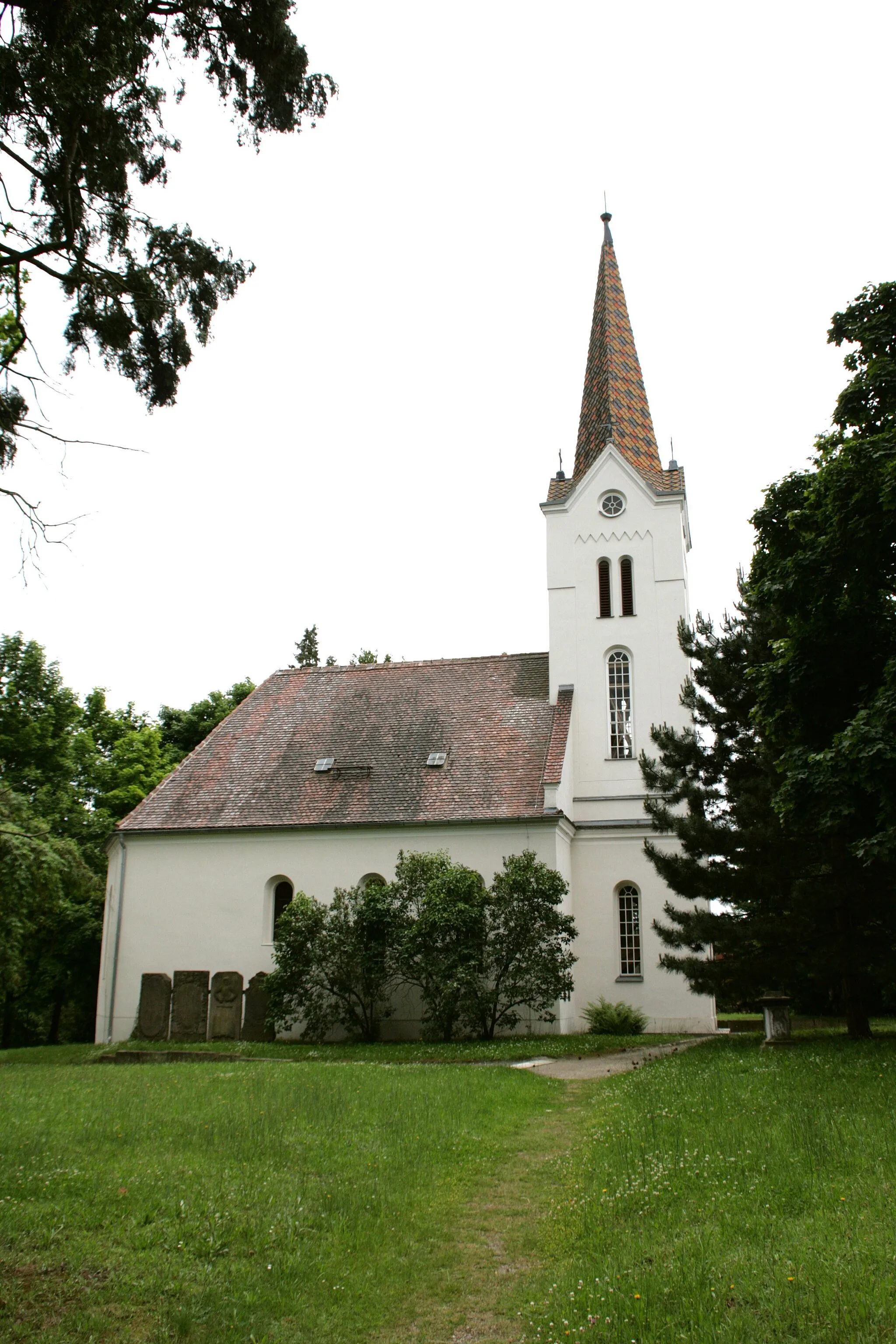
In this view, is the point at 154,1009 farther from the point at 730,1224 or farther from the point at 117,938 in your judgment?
the point at 730,1224

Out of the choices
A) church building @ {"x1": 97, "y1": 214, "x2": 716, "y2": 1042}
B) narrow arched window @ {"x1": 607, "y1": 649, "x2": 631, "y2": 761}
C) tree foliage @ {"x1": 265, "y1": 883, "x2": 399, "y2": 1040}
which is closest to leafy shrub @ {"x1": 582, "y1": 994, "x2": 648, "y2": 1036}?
church building @ {"x1": 97, "y1": 214, "x2": 716, "y2": 1042}

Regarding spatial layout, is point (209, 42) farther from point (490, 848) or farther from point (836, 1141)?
point (490, 848)

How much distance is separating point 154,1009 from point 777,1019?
14.0 m

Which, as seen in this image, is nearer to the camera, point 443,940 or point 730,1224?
point 730,1224

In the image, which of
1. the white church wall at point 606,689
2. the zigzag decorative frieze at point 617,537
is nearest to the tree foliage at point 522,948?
the white church wall at point 606,689

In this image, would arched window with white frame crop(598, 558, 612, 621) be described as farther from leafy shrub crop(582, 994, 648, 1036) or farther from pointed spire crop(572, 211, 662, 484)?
leafy shrub crop(582, 994, 648, 1036)

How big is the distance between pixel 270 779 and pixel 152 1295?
2188 cm

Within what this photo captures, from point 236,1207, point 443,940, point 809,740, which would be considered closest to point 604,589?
point 443,940

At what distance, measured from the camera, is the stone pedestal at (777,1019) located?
59.1ft

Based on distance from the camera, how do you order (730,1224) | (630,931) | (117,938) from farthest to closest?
(117,938) → (630,931) → (730,1224)

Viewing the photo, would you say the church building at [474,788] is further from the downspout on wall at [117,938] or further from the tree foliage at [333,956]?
the tree foliage at [333,956]

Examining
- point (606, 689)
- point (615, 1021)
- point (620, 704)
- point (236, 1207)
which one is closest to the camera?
point (236, 1207)

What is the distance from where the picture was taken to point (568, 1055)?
19375 millimetres

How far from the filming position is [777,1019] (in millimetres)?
18203
